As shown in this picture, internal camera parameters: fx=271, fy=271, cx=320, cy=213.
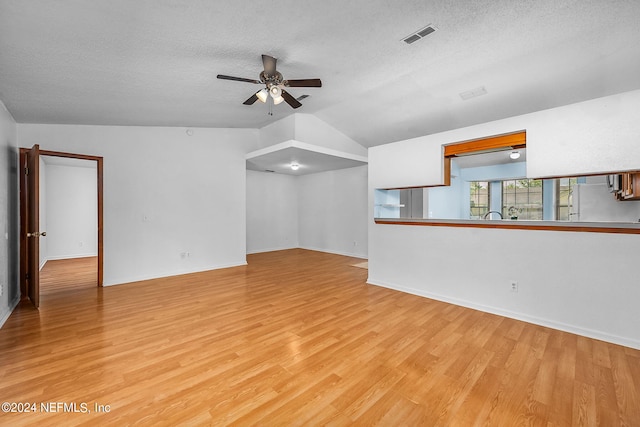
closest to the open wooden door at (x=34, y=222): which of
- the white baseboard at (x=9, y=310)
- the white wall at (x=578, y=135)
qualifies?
the white baseboard at (x=9, y=310)

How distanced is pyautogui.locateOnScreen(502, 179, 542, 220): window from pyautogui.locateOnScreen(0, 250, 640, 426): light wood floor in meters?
3.35

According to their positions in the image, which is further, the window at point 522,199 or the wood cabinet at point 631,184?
the window at point 522,199

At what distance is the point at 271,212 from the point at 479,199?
551 centimetres

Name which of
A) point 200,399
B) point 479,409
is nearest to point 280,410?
point 200,399

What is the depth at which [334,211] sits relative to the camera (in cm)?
768

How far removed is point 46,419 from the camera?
1.61 m

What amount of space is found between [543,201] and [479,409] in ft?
16.1

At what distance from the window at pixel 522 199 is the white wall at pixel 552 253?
226cm

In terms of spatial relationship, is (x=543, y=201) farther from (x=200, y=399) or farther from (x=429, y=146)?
(x=200, y=399)

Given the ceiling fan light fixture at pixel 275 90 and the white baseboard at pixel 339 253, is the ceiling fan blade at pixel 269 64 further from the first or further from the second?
the white baseboard at pixel 339 253

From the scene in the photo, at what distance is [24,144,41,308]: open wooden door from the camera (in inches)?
133

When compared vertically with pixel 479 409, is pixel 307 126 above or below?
above

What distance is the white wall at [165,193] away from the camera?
178 inches

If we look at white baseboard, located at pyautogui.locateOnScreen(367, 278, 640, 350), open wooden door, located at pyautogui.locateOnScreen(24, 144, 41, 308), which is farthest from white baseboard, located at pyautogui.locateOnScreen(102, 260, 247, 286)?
white baseboard, located at pyautogui.locateOnScreen(367, 278, 640, 350)
